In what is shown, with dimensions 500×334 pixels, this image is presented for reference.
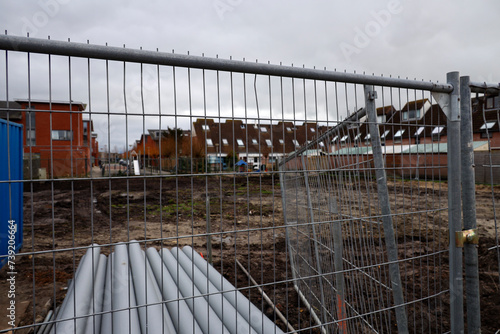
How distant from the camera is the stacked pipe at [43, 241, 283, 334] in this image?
233 cm

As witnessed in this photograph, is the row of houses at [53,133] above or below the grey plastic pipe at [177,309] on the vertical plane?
above

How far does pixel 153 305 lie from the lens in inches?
98.8

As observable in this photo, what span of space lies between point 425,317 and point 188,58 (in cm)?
424

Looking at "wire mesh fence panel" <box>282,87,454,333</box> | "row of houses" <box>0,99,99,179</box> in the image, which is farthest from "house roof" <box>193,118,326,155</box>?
"row of houses" <box>0,99,99,179</box>

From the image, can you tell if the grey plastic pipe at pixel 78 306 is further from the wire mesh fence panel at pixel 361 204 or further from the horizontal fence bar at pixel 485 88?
the horizontal fence bar at pixel 485 88

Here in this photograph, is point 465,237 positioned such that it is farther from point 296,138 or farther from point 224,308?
point 224,308

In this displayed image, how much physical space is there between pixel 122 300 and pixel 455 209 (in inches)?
108

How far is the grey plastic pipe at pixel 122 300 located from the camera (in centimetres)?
220

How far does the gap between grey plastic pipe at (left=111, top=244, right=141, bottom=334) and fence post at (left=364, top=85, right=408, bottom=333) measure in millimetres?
1935

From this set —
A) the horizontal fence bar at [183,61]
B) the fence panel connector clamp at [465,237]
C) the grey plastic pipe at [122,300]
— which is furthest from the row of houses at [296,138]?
the grey plastic pipe at [122,300]

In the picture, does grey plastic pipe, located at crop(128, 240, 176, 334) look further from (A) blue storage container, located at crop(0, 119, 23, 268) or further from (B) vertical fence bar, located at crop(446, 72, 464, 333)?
(A) blue storage container, located at crop(0, 119, 23, 268)

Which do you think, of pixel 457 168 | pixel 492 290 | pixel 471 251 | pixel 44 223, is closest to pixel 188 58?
pixel 457 168

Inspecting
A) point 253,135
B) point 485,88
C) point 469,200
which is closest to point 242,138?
point 253,135

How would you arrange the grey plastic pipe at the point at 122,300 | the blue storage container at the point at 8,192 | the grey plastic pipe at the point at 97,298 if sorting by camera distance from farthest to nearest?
the blue storage container at the point at 8,192, the grey plastic pipe at the point at 97,298, the grey plastic pipe at the point at 122,300
